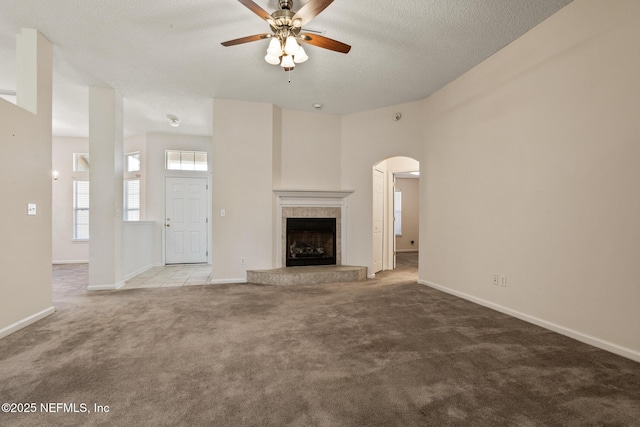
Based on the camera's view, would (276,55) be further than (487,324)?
No

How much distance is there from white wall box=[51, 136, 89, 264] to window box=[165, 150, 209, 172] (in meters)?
2.18

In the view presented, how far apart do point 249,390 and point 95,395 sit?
932 millimetres

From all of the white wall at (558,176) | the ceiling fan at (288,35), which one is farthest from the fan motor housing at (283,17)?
the white wall at (558,176)

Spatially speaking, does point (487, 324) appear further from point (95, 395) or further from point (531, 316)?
point (95, 395)

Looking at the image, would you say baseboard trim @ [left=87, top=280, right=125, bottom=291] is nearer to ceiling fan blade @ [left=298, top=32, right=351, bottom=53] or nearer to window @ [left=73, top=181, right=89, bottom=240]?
window @ [left=73, top=181, right=89, bottom=240]

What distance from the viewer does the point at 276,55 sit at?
2.54 m

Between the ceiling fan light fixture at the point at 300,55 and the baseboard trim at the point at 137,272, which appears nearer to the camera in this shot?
the ceiling fan light fixture at the point at 300,55

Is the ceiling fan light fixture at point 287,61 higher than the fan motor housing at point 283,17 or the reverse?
the reverse

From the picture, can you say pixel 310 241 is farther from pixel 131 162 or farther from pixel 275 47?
pixel 131 162

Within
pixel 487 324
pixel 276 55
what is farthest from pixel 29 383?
pixel 487 324

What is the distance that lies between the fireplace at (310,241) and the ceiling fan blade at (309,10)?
136 inches

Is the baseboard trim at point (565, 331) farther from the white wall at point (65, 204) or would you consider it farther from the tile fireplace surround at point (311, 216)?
the white wall at point (65, 204)

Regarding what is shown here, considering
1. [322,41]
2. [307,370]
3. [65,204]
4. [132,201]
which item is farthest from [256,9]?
[65,204]

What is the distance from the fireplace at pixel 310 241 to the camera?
5387mm
